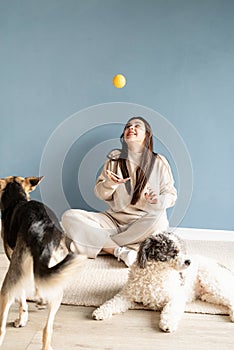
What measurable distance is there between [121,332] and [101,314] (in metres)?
0.13

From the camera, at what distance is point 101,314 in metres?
2.04

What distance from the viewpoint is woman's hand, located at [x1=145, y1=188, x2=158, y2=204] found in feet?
8.93

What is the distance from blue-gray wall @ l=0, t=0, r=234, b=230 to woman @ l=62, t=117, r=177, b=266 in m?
0.35

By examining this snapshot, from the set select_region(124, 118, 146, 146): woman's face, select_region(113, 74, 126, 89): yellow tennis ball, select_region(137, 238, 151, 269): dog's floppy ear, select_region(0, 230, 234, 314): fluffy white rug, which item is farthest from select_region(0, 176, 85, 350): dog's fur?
select_region(113, 74, 126, 89): yellow tennis ball

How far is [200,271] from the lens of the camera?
222cm

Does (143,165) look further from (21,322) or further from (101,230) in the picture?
(21,322)

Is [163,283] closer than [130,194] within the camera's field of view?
Yes

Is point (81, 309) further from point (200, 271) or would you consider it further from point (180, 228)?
point (180, 228)

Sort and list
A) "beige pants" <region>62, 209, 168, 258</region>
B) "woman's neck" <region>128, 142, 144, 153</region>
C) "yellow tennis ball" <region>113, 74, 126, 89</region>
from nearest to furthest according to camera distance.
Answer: "beige pants" <region>62, 209, 168, 258</region>
"woman's neck" <region>128, 142, 144, 153</region>
"yellow tennis ball" <region>113, 74, 126, 89</region>

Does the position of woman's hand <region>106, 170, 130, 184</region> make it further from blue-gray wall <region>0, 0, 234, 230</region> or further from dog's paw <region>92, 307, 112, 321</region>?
dog's paw <region>92, 307, 112, 321</region>

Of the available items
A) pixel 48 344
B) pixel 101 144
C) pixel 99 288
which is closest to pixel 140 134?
pixel 101 144

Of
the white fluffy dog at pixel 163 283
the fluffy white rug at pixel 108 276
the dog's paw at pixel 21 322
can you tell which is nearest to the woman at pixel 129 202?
the fluffy white rug at pixel 108 276

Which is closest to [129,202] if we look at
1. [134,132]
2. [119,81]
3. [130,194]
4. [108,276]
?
[130,194]

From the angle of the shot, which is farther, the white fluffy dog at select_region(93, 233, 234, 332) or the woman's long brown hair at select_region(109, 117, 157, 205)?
the woman's long brown hair at select_region(109, 117, 157, 205)
